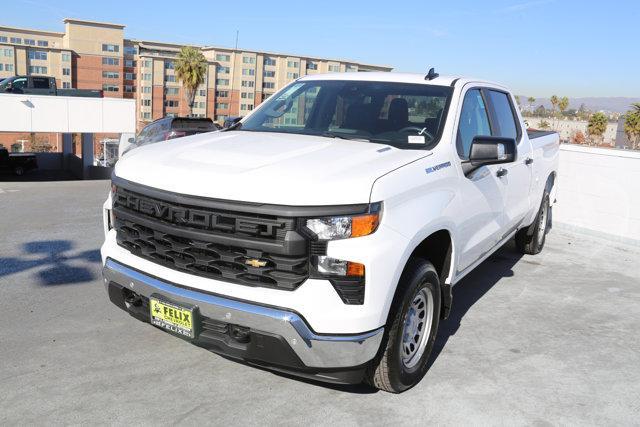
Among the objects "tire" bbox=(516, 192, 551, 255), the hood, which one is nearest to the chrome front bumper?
the hood

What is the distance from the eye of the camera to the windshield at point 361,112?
4.07 meters

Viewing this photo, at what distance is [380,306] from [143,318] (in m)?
1.42

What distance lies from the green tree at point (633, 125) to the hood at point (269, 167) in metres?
85.6

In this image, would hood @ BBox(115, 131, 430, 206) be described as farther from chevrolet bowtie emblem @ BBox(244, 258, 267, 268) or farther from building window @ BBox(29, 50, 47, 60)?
building window @ BBox(29, 50, 47, 60)

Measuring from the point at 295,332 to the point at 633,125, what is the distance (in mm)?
87509

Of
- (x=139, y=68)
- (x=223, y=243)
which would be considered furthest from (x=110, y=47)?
(x=223, y=243)

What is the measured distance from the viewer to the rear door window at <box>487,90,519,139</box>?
5.05 metres

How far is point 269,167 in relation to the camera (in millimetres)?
3062

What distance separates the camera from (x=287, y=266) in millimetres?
2848

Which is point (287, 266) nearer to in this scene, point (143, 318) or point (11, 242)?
point (143, 318)

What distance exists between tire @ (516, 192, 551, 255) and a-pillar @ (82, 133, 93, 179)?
22790 millimetres

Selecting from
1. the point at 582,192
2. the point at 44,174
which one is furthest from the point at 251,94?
the point at 582,192

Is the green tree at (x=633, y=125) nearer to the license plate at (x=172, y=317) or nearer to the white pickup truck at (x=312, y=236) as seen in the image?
the white pickup truck at (x=312, y=236)

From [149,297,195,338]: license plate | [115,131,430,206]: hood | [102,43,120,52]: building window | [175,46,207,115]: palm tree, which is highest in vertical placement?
[102,43,120,52]: building window
